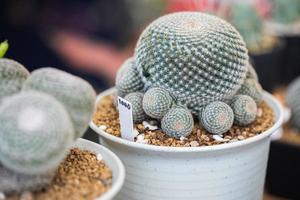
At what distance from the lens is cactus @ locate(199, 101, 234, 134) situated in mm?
897

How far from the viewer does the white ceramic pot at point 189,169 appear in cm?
85


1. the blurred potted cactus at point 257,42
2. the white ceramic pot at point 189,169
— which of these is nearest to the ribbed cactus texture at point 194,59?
the white ceramic pot at point 189,169

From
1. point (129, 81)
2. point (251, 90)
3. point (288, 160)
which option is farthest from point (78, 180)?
point (288, 160)

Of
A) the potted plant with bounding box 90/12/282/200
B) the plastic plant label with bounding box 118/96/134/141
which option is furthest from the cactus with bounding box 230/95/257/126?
the plastic plant label with bounding box 118/96/134/141

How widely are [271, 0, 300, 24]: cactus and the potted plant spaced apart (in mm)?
1341

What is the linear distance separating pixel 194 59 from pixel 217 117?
0.39ft

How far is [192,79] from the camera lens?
892mm

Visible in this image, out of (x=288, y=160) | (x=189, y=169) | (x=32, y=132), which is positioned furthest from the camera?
(x=288, y=160)

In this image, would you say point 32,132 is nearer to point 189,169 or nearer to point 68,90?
point 68,90

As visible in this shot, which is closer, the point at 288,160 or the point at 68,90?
the point at 68,90

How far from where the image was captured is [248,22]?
1.90m

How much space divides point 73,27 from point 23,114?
162 cm

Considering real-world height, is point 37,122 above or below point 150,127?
above

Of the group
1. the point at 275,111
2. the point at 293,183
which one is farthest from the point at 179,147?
the point at 293,183
